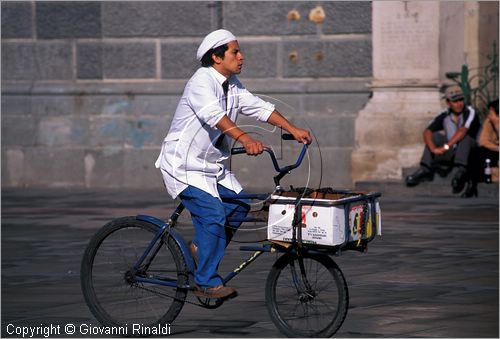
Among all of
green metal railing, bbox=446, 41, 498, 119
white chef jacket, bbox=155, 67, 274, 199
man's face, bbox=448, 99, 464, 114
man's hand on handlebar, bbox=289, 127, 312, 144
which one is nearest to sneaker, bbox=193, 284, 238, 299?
white chef jacket, bbox=155, 67, 274, 199

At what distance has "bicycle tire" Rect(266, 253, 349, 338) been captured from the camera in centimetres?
712

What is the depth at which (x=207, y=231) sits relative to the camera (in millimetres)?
7387

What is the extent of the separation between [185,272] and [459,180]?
30.2 feet

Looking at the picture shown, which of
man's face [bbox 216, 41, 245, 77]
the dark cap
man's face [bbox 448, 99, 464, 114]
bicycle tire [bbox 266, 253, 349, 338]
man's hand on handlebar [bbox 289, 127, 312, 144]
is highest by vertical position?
man's face [bbox 216, 41, 245, 77]

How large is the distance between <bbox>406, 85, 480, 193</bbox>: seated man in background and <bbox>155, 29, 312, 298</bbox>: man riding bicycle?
30.1 feet

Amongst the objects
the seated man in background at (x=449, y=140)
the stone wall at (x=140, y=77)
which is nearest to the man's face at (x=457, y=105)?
the seated man in background at (x=449, y=140)

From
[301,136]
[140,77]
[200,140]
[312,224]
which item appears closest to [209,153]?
[200,140]

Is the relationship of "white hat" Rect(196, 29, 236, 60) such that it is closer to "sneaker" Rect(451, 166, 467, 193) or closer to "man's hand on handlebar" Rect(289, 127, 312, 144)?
"man's hand on handlebar" Rect(289, 127, 312, 144)

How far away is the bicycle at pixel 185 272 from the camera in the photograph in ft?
23.4

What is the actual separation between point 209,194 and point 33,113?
11909mm

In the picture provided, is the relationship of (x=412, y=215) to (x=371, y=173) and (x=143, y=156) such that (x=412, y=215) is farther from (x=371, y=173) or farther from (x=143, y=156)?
(x=143, y=156)

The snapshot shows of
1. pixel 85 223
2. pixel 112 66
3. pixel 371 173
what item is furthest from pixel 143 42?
pixel 85 223

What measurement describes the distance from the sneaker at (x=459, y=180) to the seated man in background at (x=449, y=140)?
0.06 meters

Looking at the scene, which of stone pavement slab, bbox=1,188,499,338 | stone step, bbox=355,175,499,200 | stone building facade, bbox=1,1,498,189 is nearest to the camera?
stone pavement slab, bbox=1,188,499,338
